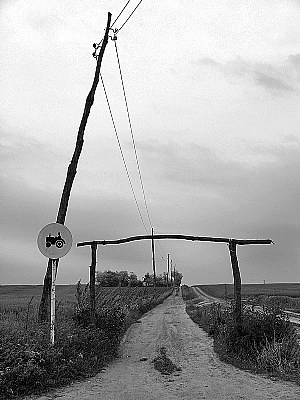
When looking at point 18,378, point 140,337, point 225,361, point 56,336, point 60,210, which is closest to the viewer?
point 18,378

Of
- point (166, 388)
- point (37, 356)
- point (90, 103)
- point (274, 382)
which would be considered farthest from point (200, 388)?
point (90, 103)

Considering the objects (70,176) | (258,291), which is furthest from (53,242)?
(258,291)

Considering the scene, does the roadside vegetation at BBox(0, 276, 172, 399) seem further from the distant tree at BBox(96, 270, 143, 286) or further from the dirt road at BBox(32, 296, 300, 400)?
the distant tree at BBox(96, 270, 143, 286)

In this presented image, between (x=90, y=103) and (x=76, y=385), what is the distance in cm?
1000

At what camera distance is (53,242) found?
1197 centimetres

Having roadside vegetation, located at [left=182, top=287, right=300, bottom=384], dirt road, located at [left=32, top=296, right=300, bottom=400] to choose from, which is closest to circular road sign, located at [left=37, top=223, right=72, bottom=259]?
dirt road, located at [left=32, top=296, right=300, bottom=400]

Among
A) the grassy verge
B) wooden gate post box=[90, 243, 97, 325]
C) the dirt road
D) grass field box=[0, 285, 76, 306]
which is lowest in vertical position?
the dirt road

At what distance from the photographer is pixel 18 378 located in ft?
29.8

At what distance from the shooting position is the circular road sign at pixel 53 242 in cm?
1193

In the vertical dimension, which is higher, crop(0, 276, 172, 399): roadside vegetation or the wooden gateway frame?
the wooden gateway frame

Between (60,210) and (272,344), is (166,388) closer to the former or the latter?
(272,344)

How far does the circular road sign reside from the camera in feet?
39.1

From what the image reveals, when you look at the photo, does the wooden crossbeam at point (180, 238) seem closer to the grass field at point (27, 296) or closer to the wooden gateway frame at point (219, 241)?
the wooden gateway frame at point (219, 241)

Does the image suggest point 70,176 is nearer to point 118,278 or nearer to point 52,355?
point 52,355
